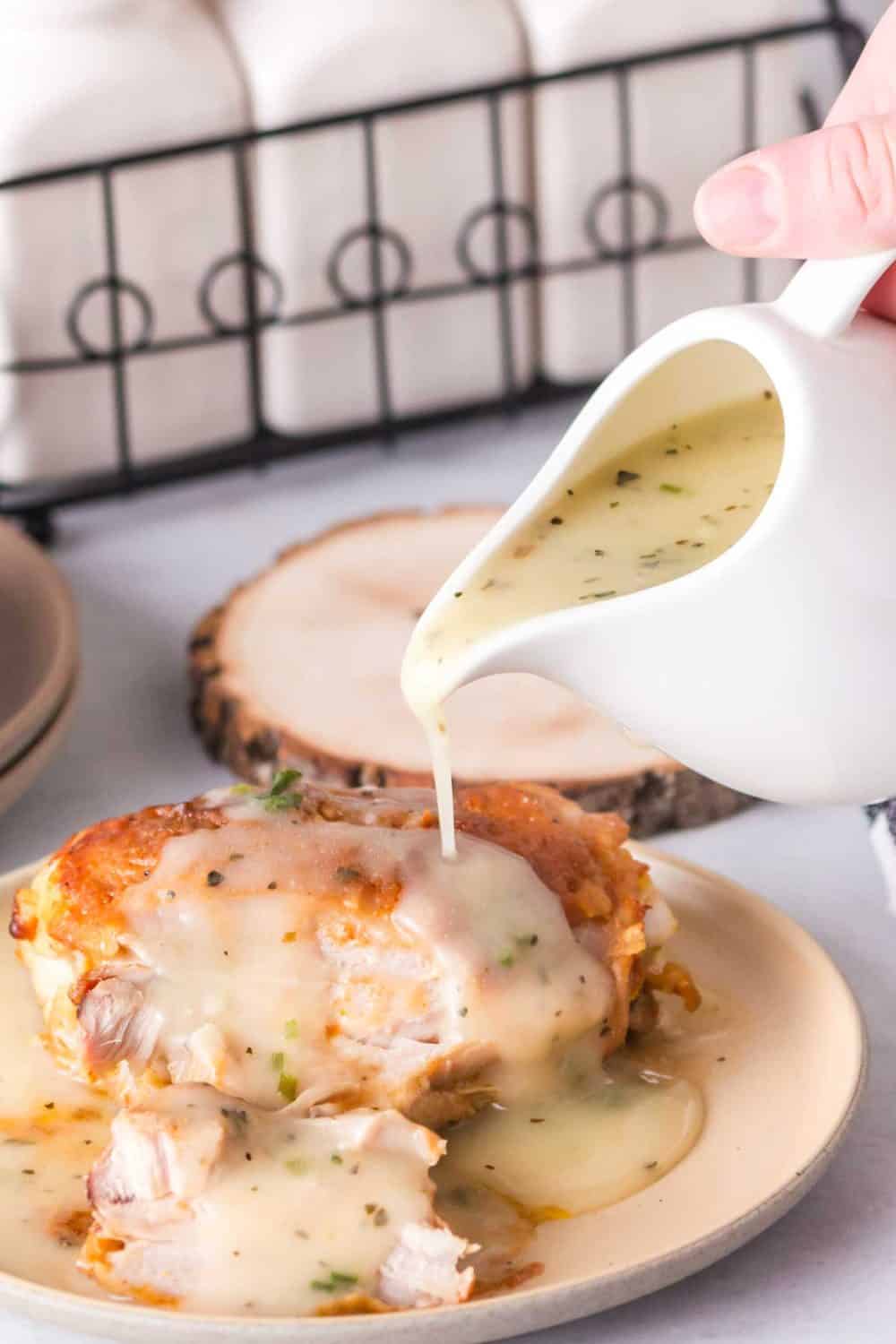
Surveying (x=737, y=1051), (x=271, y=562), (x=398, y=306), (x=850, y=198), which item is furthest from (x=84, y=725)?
(x=850, y=198)

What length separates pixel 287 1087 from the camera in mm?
1444

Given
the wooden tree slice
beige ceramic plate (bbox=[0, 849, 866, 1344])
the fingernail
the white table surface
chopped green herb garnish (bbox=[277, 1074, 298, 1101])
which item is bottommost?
the white table surface

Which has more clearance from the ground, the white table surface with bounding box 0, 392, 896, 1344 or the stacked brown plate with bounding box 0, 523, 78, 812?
the stacked brown plate with bounding box 0, 523, 78, 812

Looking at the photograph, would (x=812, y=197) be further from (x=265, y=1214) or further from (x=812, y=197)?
(x=265, y=1214)

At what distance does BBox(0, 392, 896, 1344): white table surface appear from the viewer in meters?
1.40

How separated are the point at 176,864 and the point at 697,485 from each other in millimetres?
471

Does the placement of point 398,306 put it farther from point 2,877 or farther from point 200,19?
point 2,877

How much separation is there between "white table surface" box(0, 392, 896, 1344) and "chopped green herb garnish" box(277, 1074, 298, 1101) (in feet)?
0.72

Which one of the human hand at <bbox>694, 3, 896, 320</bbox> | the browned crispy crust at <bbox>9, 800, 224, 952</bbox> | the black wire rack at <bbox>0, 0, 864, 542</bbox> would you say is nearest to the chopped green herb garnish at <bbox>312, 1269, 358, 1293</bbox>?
the browned crispy crust at <bbox>9, 800, 224, 952</bbox>

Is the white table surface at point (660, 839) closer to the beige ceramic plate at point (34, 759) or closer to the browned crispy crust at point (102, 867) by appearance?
the beige ceramic plate at point (34, 759)

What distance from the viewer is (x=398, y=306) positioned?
111 inches

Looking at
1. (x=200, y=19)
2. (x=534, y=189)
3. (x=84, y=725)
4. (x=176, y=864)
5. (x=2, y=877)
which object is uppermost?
(x=200, y=19)

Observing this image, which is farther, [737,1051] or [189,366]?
[189,366]

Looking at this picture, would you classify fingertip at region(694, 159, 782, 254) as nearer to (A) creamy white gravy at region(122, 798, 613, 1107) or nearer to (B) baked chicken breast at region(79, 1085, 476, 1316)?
(A) creamy white gravy at region(122, 798, 613, 1107)
